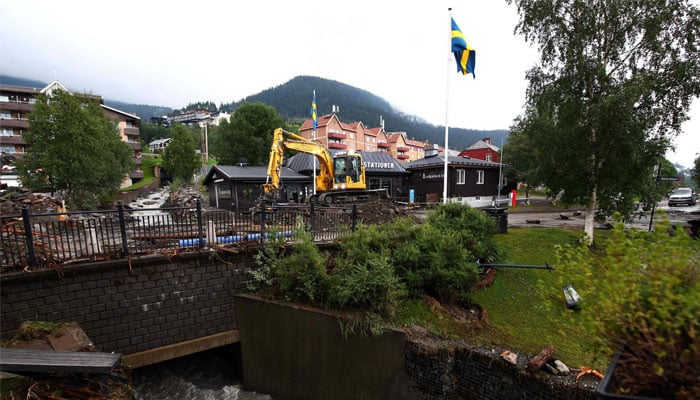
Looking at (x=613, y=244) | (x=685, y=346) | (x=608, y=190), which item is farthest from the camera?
(x=608, y=190)

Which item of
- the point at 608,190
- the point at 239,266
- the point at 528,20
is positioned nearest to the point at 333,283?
the point at 239,266

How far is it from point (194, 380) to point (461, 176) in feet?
79.2

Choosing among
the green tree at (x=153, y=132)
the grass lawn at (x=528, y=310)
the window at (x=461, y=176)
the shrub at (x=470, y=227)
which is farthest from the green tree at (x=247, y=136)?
the green tree at (x=153, y=132)

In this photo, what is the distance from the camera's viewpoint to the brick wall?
5695mm

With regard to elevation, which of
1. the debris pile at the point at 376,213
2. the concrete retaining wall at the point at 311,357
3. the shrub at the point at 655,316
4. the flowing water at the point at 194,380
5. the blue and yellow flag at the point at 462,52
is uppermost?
the blue and yellow flag at the point at 462,52

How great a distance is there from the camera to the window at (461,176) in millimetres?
25297

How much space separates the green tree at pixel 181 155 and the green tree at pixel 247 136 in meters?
4.85

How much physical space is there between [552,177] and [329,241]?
1021 centimetres

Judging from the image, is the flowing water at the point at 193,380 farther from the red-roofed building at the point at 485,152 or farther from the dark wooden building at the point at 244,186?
the red-roofed building at the point at 485,152

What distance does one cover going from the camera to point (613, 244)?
2424mm

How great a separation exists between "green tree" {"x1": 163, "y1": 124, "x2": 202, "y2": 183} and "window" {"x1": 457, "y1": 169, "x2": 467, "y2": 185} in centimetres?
3536

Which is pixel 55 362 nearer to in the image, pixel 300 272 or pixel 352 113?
pixel 300 272

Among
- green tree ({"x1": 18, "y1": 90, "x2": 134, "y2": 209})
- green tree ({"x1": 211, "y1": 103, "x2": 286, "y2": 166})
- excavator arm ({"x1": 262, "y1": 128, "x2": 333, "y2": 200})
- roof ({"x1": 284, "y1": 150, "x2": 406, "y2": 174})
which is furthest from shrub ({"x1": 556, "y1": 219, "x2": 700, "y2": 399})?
green tree ({"x1": 211, "y1": 103, "x2": 286, "y2": 166})

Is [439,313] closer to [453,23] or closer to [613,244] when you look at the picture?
[613,244]
